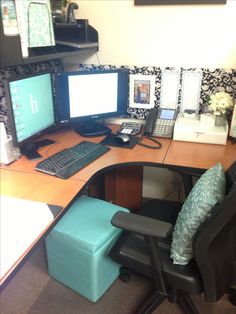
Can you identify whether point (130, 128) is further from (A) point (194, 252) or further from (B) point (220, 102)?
(A) point (194, 252)

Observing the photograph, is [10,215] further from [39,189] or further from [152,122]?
[152,122]

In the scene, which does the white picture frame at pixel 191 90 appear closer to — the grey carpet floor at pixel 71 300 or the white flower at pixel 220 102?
the white flower at pixel 220 102

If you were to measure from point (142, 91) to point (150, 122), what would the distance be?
275mm

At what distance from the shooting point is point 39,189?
1.29 meters

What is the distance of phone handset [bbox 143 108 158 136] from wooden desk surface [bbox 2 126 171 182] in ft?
0.27

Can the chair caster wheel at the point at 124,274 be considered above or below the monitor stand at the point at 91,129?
below

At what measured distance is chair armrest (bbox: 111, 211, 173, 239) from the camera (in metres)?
1.08

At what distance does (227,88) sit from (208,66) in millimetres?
197

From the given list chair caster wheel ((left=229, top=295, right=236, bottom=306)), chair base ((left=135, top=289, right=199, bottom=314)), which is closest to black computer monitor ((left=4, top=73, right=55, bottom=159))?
chair base ((left=135, top=289, right=199, bottom=314))

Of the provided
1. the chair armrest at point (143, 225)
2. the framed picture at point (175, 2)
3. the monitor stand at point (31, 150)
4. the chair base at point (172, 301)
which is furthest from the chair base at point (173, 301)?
→ the framed picture at point (175, 2)

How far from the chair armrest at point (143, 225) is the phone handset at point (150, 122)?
886 mm

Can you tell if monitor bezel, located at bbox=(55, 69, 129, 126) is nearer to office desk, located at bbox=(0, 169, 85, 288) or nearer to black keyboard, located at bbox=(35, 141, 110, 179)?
black keyboard, located at bbox=(35, 141, 110, 179)

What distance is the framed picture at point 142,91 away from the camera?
2.05 metres

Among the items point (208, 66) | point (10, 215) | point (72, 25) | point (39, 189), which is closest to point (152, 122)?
point (208, 66)
